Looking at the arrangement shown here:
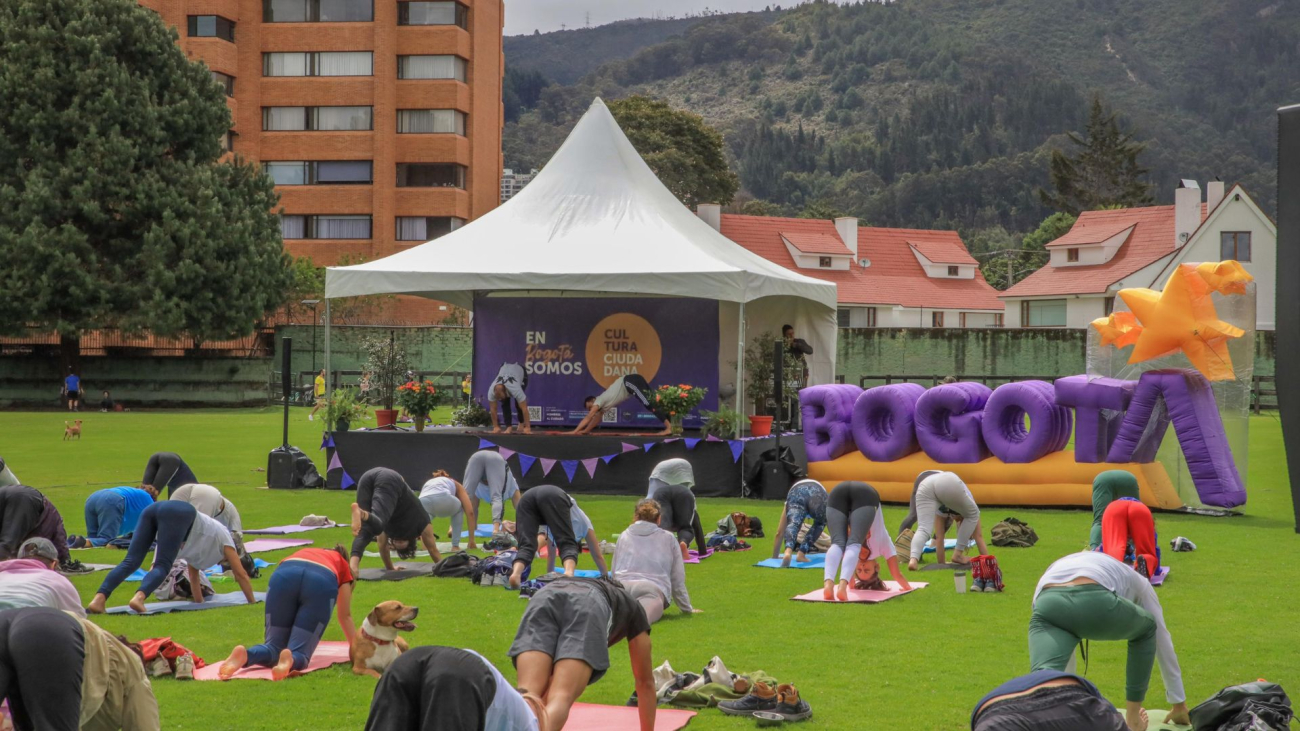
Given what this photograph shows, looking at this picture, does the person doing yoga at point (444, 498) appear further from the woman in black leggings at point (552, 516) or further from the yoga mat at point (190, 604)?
the yoga mat at point (190, 604)

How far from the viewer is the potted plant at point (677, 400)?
2188 centimetres

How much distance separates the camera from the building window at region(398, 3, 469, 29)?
62.3m

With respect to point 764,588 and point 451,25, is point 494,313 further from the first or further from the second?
point 451,25

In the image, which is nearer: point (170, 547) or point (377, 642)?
point (377, 642)

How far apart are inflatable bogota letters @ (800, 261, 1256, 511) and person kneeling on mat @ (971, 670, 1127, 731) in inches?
589

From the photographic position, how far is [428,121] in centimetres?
6312

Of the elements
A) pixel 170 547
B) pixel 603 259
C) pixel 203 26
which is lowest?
pixel 170 547

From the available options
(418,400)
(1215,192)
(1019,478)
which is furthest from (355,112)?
(1019,478)

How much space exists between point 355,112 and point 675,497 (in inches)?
2023

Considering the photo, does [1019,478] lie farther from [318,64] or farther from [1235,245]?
[318,64]

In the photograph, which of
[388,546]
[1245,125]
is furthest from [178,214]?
[1245,125]

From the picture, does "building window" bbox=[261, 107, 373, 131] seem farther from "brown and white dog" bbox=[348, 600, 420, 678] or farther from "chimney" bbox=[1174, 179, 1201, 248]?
"brown and white dog" bbox=[348, 600, 420, 678]

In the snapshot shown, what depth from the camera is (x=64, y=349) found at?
4259 cm

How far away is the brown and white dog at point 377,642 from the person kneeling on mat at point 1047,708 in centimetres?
505
